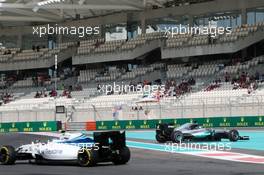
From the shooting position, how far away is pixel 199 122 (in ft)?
123

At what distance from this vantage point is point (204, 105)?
1503 inches

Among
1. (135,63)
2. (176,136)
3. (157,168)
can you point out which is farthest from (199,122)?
(157,168)

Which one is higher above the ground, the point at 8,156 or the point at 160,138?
the point at 8,156

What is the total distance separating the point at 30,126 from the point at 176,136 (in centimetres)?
2216

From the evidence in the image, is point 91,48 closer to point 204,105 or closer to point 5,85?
point 5,85

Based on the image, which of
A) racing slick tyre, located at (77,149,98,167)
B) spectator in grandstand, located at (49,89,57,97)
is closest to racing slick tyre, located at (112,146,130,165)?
racing slick tyre, located at (77,149,98,167)

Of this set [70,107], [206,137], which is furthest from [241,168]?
[70,107]

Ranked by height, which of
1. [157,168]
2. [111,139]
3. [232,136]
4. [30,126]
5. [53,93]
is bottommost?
[30,126]

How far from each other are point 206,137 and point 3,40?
48.7 m

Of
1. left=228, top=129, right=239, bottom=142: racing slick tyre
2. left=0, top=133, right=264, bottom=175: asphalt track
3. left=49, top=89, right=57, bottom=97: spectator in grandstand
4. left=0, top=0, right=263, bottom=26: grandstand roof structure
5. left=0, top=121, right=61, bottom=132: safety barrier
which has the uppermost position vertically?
left=0, top=0, right=263, bottom=26: grandstand roof structure

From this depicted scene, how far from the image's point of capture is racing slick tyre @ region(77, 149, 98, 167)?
1517 cm

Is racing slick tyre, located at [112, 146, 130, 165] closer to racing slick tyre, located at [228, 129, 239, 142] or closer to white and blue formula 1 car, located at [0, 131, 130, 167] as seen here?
white and blue formula 1 car, located at [0, 131, 130, 167]

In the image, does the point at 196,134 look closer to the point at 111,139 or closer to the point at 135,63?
the point at 111,139

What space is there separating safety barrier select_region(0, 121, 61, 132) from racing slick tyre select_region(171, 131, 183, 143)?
62.2 feet
